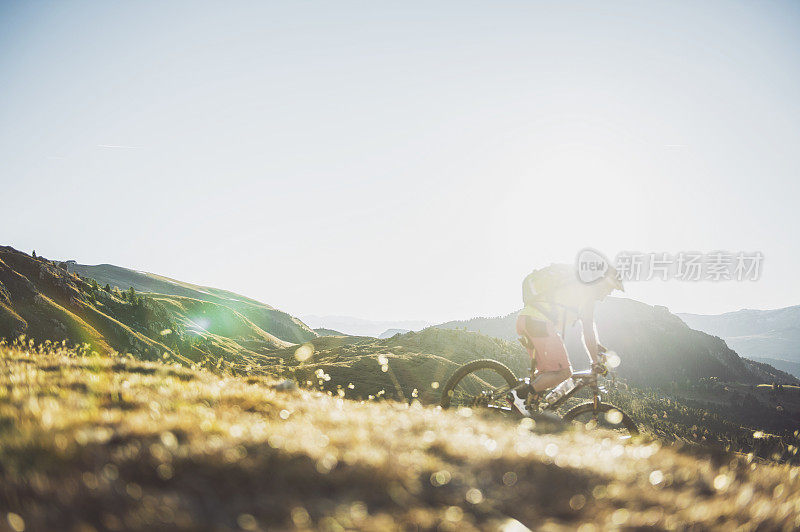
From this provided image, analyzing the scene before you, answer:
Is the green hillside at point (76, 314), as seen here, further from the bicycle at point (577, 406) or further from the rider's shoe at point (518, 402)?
the rider's shoe at point (518, 402)

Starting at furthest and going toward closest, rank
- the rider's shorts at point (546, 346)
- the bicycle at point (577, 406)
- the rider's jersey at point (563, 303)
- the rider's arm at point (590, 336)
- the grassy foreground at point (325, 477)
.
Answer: the rider's jersey at point (563, 303) < the rider's shorts at point (546, 346) < the rider's arm at point (590, 336) < the bicycle at point (577, 406) < the grassy foreground at point (325, 477)

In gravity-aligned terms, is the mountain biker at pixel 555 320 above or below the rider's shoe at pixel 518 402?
above

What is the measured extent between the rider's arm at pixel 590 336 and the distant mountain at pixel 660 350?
431 feet

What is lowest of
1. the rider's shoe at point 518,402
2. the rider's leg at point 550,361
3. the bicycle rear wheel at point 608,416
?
the bicycle rear wheel at point 608,416

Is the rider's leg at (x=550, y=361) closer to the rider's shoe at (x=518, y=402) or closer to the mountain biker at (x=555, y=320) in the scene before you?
the mountain biker at (x=555, y=320)

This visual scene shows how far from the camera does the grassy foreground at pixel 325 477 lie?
2068 millimetres

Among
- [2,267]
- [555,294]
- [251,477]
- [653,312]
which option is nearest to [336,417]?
[251,477]

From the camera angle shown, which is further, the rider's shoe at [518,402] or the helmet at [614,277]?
the helmet at [614,277]

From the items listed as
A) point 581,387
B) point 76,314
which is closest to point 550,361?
point 581,387

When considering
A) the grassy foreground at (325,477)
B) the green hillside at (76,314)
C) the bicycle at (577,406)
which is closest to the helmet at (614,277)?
the bicycle at (577,406)

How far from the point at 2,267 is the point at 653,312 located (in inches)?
8321

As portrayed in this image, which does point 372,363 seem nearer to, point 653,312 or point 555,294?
point 555,294

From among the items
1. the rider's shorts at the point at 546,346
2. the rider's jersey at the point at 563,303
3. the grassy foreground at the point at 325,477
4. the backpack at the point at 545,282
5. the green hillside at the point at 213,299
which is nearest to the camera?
the grassy foreground at the point at 325,477

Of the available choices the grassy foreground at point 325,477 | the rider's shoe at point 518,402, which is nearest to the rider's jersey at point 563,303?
the rider's shoe at point 518,402
